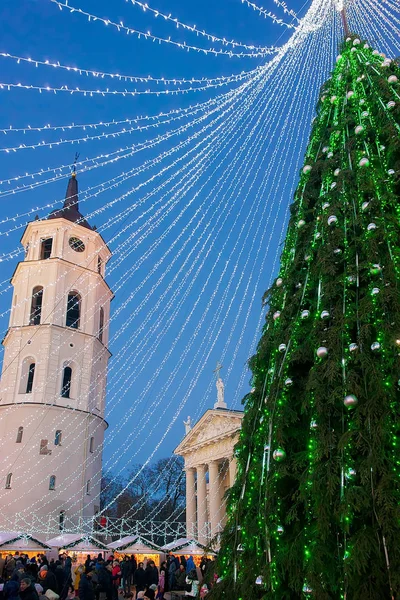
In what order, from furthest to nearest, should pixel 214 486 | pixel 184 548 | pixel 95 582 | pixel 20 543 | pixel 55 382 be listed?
pixel 214 486, pixel 55 382, pixel 184 548, pixel 20 543, pixel 95 582

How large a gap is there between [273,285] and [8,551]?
2337cm

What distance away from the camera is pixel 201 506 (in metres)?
35.4

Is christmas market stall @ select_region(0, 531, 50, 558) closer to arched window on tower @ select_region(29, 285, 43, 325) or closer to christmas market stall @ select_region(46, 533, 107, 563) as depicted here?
christmas market stall @ select_region(46, 533, 107, 563)

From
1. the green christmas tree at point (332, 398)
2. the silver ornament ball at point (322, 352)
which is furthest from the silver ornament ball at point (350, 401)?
the silver ornament ball at point (322, 352)

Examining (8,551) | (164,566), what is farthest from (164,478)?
(164,566)

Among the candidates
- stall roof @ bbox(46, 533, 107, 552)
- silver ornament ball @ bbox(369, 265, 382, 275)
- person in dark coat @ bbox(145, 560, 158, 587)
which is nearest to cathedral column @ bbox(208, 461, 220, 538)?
stall roof @ bbox(46, 533, 107, 552)

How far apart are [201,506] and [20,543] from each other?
14830 mm

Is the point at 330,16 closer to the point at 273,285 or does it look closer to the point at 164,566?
the point at 273,285

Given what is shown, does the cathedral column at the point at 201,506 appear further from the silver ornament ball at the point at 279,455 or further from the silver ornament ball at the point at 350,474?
the silver ornament ball at the point at 350,474

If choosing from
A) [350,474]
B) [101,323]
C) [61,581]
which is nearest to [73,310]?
[101,323]

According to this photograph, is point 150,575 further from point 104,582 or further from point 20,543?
point 20,543

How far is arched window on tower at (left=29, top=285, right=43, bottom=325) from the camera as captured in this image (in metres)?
33.9

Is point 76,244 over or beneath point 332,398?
over

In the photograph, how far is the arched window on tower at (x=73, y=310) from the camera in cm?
3438
